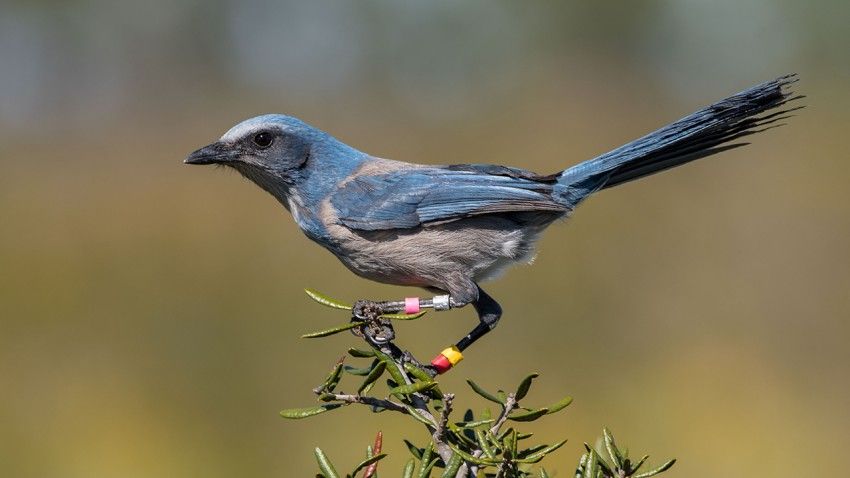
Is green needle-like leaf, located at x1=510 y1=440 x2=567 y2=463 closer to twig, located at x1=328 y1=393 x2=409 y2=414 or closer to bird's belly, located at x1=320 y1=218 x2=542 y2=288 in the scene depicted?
twig, located at x1=328 y1=393 x2=409 y2=414

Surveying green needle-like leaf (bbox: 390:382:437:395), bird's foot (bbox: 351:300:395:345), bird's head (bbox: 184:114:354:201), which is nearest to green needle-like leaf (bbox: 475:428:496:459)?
green needle-like leaf (bbox: 390:382:437:395)

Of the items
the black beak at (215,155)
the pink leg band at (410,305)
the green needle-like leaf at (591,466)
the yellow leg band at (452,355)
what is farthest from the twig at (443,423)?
the black beak at (215,155)

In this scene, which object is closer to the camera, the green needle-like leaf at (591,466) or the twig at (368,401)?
the green needle-like leaf at (591,466)

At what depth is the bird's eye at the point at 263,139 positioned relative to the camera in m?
3.81

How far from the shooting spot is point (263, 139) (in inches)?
151

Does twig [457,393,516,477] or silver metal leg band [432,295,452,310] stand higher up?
silver metal leg band [432,295,452,310]

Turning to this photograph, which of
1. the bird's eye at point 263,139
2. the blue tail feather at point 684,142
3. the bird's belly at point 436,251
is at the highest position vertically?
the blue tail feather at point 684,142

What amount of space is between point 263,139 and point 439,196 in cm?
72

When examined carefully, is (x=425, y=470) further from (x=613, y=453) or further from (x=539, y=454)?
(x=613, y=453)

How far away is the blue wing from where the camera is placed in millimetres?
3583

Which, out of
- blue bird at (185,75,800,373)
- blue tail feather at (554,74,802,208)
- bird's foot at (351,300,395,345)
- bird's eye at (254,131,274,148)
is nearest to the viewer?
bird's foot at (351,300,395,345)

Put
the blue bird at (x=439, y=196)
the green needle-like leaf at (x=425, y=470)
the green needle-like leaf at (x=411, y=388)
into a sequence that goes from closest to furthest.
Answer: the green needle-like leaf at (x=425, y=470), the green needle-like leaf at (x=411, y=388), the blue bird at (x=439, y=196)

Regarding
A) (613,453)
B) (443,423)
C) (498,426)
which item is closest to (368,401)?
(443,423)

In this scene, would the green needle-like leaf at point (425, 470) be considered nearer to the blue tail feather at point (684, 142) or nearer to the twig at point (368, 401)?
the twig at point (368, 401)
